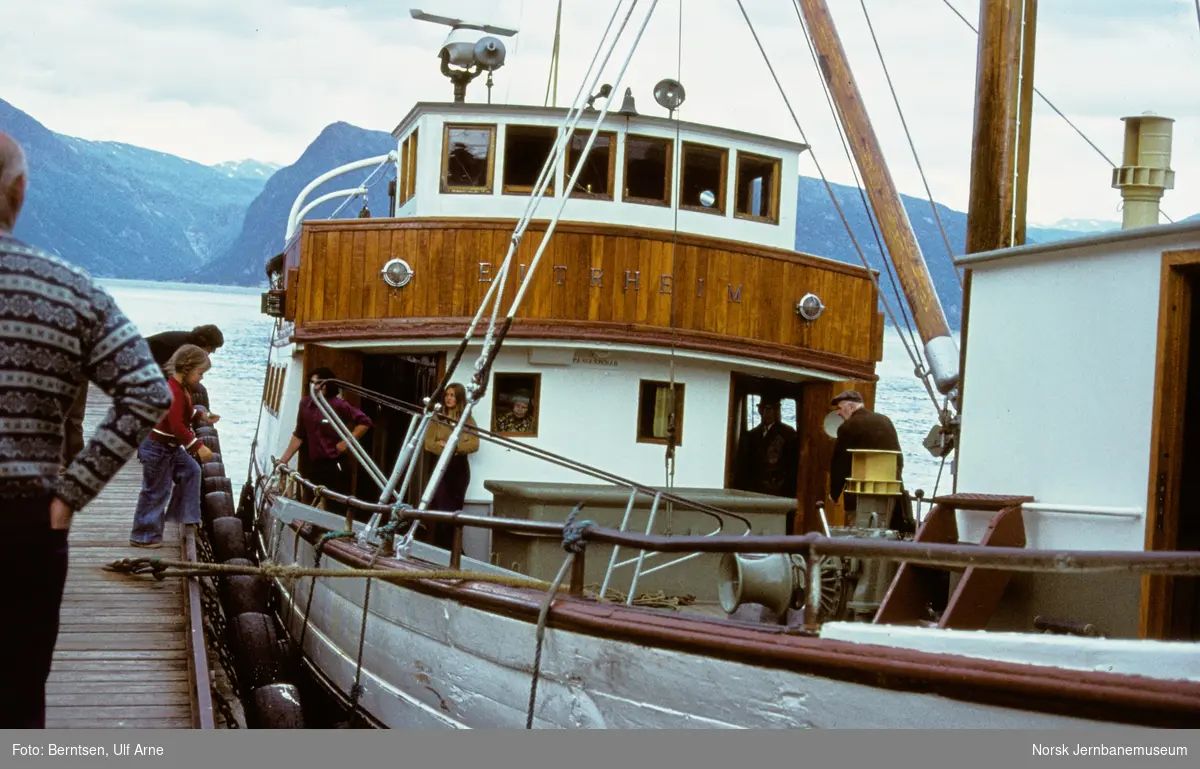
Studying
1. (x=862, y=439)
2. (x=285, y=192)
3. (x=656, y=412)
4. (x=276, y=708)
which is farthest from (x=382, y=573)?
(x=285, y=192)

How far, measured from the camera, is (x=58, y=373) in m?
3.00

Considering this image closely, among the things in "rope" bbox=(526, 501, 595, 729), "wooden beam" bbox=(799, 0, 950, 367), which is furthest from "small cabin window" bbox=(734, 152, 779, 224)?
"rope" bbox=(526, 501, 595, 729)

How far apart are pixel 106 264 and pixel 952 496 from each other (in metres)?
11.0

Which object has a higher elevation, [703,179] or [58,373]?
[703,179]

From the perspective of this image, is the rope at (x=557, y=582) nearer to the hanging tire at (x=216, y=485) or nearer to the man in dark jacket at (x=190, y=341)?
the man in dark jacket at (x=190, y=341)

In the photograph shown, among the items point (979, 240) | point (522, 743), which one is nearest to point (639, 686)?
point (522, 743)

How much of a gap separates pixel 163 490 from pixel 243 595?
1.33 m

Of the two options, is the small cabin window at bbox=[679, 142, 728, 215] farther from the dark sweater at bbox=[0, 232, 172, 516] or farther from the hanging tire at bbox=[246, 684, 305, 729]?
the dark sweater at bbox=[0, 232, 172, 516]

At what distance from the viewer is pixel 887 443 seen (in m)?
8.29

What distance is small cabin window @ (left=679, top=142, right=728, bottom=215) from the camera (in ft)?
39.0

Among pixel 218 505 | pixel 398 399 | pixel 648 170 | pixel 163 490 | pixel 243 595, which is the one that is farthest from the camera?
pixel 218 505

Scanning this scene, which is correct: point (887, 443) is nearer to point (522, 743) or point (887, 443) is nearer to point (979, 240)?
point (979, 240)

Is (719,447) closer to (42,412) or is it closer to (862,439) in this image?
(862,439)

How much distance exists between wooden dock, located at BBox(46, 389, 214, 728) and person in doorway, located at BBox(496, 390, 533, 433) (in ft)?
8.24
